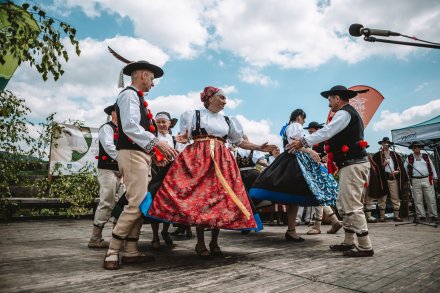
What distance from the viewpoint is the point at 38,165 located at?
7516 millimetres

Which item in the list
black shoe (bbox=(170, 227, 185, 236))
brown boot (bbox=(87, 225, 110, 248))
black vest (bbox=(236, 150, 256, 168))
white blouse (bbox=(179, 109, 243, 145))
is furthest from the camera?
black vest (bbox=(236, 150, 256, 168))

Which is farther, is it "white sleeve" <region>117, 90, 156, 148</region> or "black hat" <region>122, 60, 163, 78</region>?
"black hat" <region>122, 60, 163, 78</region>

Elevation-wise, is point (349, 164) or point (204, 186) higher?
point (349, 164)

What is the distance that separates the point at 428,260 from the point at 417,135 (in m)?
7.31

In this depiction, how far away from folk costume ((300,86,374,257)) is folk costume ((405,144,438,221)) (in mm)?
5704

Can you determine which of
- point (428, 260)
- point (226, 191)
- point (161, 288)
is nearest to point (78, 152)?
point (226, 191)

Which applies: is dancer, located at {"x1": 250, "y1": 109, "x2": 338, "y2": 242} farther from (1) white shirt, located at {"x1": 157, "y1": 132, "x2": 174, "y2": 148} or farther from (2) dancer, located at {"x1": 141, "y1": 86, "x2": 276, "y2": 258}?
(1) white shirt, located at {"x1": 157, "y1": 132, "x2": 174, "y2": 148}

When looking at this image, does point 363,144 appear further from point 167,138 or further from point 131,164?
point 167,138

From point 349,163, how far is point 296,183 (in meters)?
0.81

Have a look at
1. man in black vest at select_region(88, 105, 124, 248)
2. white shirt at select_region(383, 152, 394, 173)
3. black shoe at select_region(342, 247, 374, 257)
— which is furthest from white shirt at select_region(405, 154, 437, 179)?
man in black vest at select_region(88, 105, 124, 248)

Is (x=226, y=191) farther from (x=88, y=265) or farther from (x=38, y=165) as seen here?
(x=38, y=165)

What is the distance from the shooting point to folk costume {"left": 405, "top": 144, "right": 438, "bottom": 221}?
7820mm

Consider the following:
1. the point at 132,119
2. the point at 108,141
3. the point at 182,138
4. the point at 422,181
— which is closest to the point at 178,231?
the point at 108,141

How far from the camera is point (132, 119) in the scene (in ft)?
8.80
